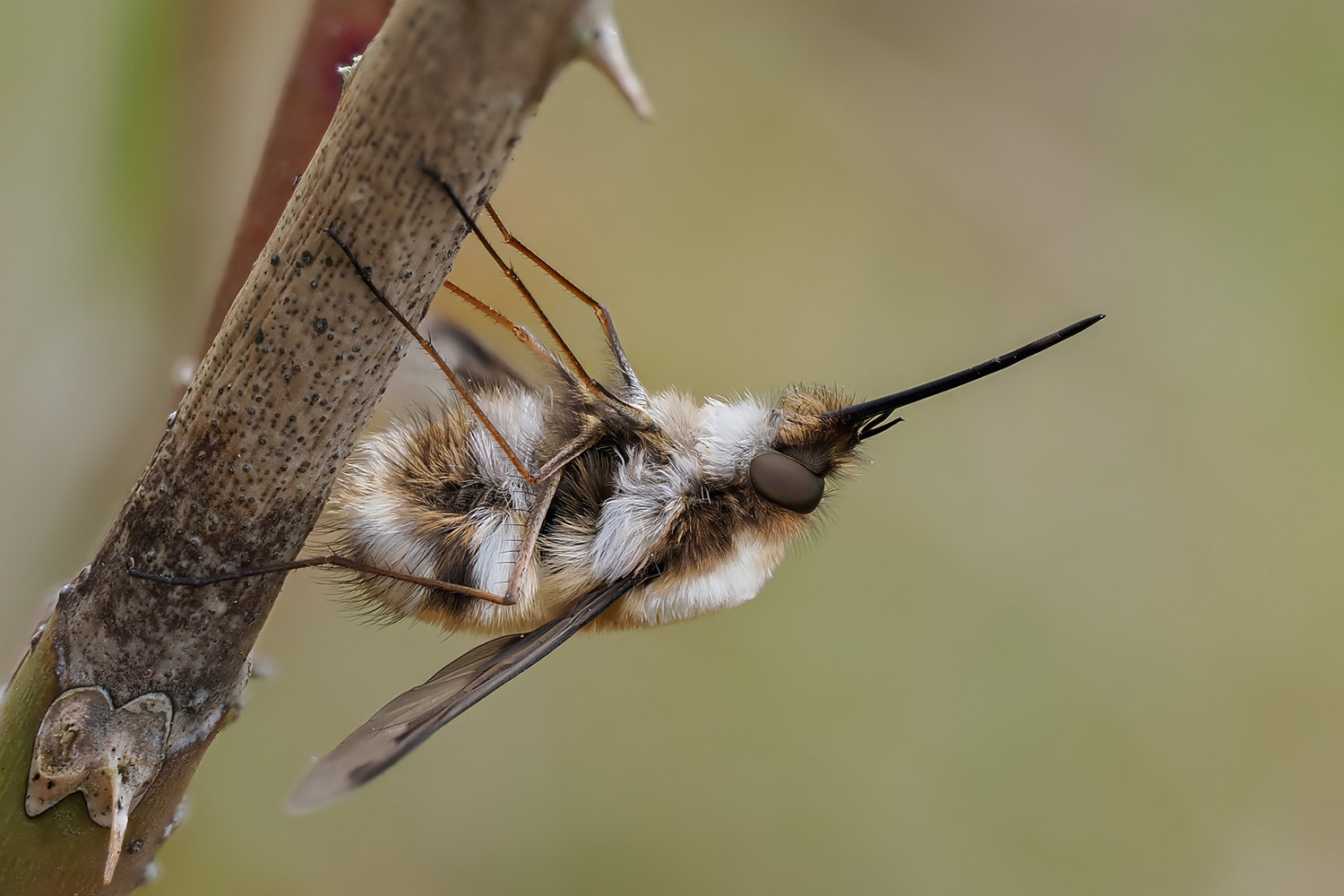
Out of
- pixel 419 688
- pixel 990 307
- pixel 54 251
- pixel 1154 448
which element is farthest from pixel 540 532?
pixel 1154 448

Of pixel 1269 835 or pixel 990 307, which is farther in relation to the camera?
pixel 990 307

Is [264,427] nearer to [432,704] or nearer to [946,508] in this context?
[432,704]

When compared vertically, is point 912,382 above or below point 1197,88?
below

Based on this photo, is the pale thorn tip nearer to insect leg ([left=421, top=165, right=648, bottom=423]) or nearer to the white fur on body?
insect leg ([left=421, top=165, right=648, bottom=423])

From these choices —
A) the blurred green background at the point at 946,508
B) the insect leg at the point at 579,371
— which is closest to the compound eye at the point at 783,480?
the insect leg at the point at 579,371

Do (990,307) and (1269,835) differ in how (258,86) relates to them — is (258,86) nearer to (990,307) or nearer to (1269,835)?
(990,307)
